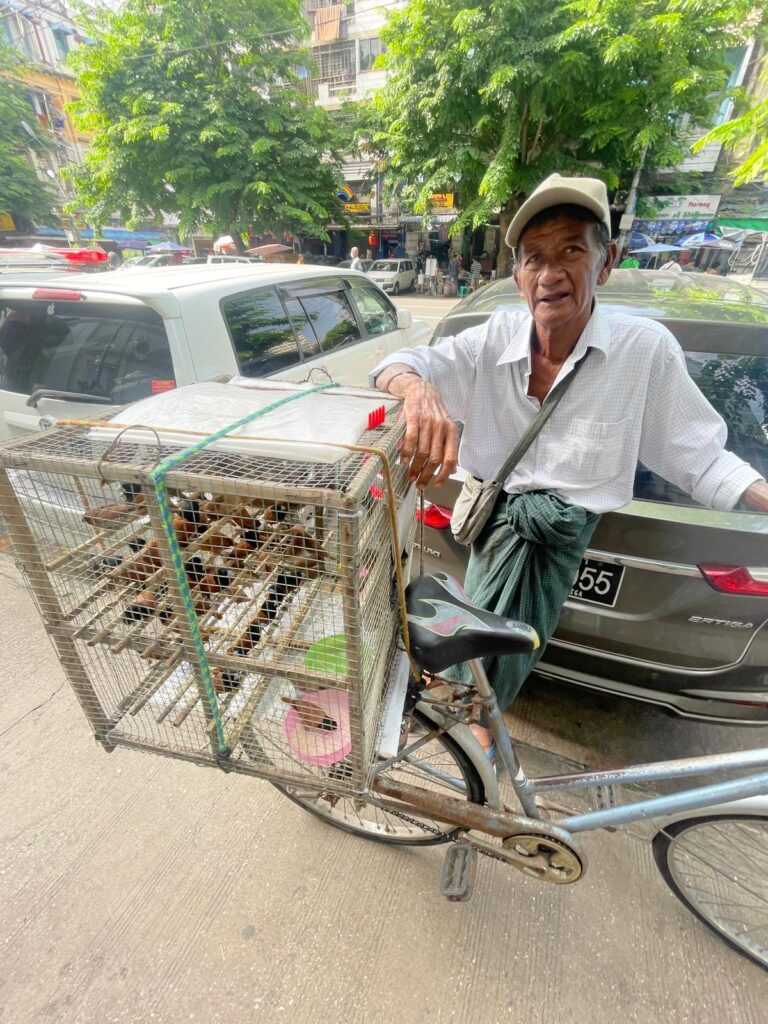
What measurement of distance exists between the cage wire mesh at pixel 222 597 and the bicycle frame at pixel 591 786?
320 millimetres

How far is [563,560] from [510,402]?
512mm

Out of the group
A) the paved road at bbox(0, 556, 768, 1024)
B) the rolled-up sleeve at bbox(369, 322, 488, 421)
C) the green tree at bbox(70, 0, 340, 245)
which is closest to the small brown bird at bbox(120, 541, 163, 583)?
the rolled-up sleeve at bbox(369, 322, 488, 421)

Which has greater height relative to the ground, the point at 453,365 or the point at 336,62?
the point at 336,62

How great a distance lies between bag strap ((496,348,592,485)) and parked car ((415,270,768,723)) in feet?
1.42

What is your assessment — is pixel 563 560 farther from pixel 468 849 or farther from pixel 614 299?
pixel 614 299

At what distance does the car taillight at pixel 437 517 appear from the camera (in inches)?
82.1

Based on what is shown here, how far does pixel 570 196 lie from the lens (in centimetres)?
124

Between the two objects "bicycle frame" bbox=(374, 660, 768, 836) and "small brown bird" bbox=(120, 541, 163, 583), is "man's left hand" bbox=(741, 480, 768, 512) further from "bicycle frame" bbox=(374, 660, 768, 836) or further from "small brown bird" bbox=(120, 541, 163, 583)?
"small brown bird" bbox=(120, 541, 163, 583)

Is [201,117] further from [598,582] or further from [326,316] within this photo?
[598,582]

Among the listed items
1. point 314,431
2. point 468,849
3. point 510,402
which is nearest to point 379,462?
point 314,431

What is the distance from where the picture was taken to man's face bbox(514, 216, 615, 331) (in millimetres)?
1310

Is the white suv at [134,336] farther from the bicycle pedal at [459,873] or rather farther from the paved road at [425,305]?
the paved road at [425,305]

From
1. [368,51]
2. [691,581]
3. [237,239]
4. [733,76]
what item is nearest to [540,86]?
[237,239]

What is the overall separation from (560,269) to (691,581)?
1.06 m
